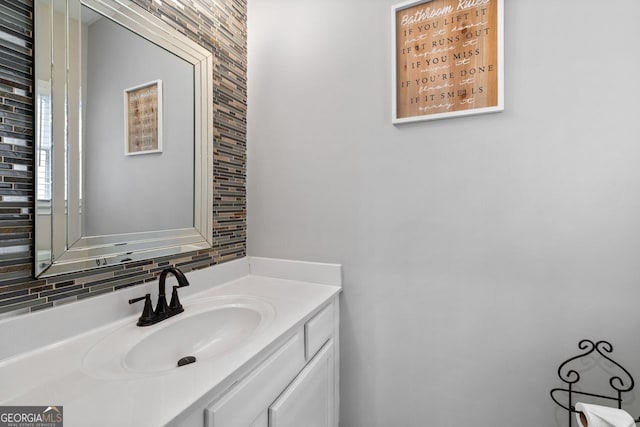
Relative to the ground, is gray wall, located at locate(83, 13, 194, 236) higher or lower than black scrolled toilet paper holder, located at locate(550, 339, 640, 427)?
higher

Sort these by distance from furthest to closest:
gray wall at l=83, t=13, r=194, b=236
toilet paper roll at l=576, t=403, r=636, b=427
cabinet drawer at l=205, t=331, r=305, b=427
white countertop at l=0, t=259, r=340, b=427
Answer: gray wall at l=83, t=13, r=194, b=236
toilet paper roll at l=576, t=403, r=636, b=427
cabinet drawer at l=205, t=331, r=305, b=427
white countertop at l=0, t=259, r=340, b=427

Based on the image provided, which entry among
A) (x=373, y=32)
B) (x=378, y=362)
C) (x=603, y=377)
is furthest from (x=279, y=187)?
(x=603, y=377)

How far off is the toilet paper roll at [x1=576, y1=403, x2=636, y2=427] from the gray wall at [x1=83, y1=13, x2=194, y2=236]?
1.50 metres

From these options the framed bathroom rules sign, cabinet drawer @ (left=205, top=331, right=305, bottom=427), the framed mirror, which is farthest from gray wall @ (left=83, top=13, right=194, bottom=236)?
the framed bathroom rules sign

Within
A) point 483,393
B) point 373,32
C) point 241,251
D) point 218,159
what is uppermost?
point 373,32

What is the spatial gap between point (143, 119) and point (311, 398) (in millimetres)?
1215

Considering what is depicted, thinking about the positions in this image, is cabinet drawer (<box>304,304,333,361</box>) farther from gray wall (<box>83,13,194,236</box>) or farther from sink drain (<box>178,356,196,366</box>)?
gray wall (<box>83,13,194,236</box>)

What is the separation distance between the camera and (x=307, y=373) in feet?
3.54

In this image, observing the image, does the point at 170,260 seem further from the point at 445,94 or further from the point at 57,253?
the point at 445,94

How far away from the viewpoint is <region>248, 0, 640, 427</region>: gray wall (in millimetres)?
1005

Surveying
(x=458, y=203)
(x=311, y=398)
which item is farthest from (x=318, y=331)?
(x=458, y=203)

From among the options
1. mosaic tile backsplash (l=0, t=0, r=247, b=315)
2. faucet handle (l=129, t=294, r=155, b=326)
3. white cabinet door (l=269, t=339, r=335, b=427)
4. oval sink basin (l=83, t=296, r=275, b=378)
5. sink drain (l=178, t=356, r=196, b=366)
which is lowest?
white cabinet door (l=269, t=339, r=335, b=427)

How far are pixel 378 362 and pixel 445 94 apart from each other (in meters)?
1.20

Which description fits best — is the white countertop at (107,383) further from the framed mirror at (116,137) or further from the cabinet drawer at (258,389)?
the framed mirror at (116,137)
